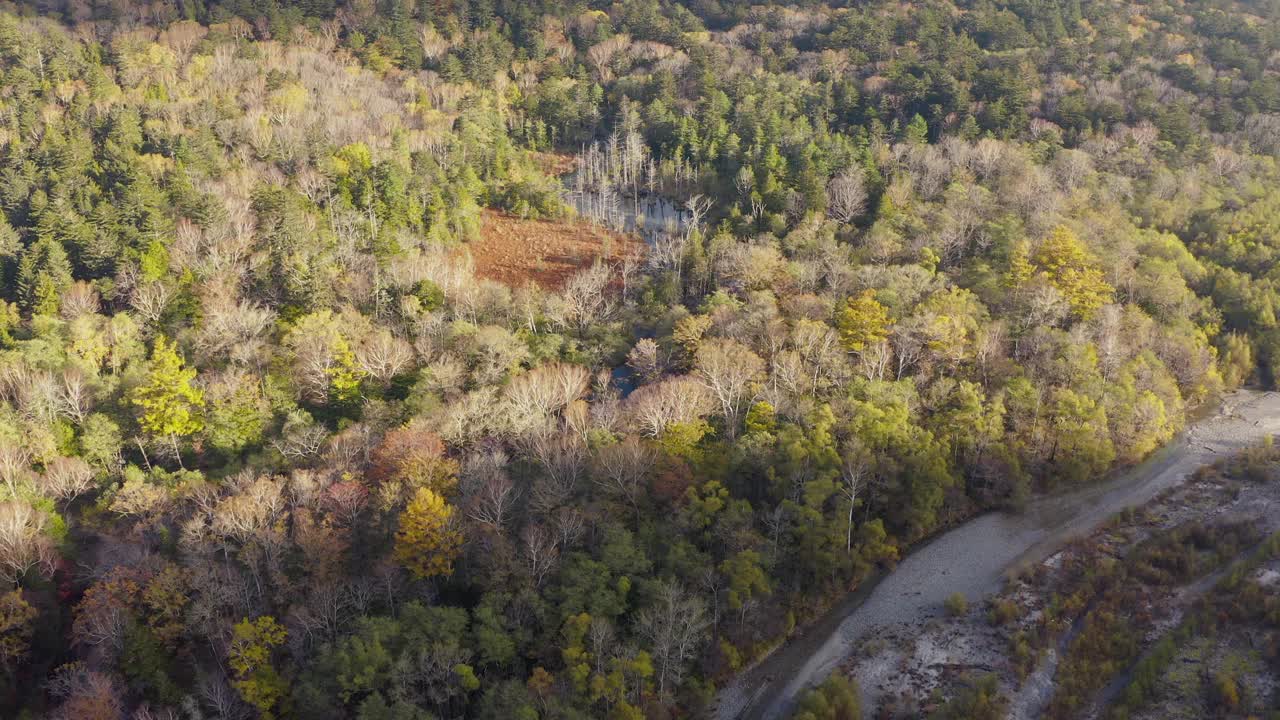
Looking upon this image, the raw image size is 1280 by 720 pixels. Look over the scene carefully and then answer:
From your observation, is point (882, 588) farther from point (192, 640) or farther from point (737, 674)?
point (192, 640)

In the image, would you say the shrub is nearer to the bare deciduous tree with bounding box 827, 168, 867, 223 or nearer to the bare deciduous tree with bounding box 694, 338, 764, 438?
the bare deciduous tree with bounding box 694, 338, 764, 438

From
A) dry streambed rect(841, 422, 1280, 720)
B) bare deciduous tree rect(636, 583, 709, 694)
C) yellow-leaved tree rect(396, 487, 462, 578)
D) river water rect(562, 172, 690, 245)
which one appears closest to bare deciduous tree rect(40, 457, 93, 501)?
yellow-leaved tree rect(396, 487, 462, 578)

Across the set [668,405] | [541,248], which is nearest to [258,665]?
[668,405]

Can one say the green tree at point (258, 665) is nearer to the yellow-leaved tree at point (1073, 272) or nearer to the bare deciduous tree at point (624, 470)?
the bare deciduous tree at point (624, 470)

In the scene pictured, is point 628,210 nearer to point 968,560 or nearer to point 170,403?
point 170,403

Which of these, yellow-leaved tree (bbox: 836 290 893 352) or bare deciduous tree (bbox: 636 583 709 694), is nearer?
bare deciduous tree (bbox: 636 583 709 694)

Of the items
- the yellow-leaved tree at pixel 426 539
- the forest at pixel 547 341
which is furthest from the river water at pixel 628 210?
the yellow-leaved tree at pixel 426 539

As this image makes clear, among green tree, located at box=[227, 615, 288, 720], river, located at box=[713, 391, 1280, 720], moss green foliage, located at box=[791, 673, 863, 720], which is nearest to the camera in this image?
green tree, located at box=[227, 615, 288, 720]
